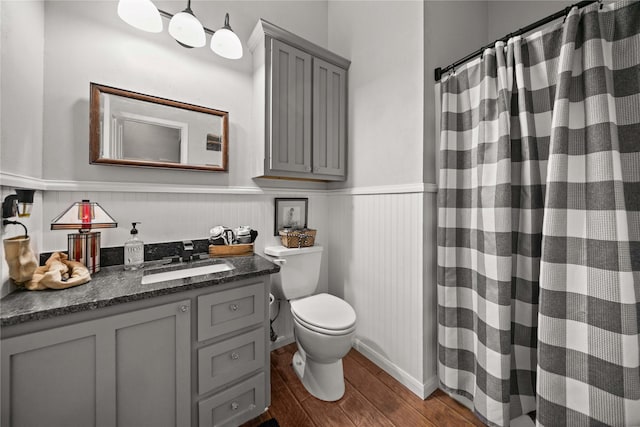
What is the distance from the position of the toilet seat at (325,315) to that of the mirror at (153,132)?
42.3 inches

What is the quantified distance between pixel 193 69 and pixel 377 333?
2199 mm

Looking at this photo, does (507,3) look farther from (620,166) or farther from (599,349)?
(599,349)

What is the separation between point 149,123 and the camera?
4.66 ft

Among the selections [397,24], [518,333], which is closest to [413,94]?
[397,24]

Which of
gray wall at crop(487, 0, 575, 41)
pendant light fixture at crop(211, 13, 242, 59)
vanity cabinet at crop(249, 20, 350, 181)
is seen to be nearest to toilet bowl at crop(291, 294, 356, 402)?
vanity cabinet at crop(249, 20, 350, 181)

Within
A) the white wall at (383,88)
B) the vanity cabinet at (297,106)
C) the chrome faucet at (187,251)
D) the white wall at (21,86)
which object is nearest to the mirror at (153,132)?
the white wall at (21,86)

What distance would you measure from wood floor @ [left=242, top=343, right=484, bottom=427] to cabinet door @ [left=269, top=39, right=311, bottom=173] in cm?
142

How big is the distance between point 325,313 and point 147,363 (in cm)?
90

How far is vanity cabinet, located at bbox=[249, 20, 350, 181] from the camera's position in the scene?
162 centimetres

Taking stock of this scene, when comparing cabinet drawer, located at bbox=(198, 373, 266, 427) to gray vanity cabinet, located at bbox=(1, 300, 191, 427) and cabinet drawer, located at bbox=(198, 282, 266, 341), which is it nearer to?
gray vanity cabinet, located at bbox=(1, 300, 191, 427)

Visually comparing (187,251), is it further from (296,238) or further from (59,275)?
(296,238)

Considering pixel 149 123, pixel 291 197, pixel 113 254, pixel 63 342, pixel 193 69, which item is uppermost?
pixel 193 69

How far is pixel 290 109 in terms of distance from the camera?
169 cm

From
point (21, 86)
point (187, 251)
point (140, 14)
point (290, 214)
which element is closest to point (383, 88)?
point (290, 214)
